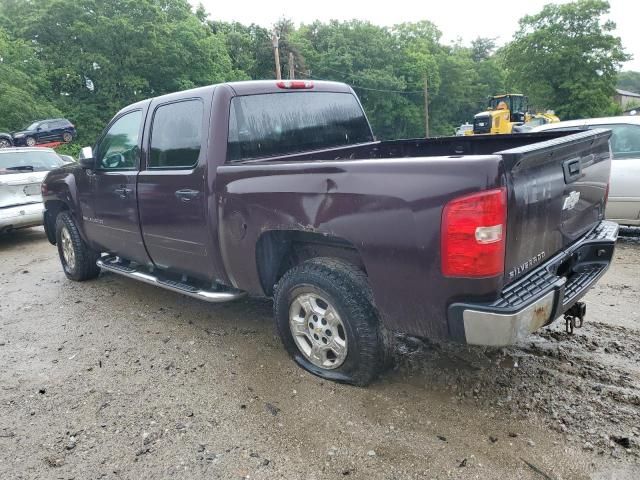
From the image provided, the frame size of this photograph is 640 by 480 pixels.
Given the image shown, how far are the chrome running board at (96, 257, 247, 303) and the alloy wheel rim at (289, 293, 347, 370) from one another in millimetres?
623

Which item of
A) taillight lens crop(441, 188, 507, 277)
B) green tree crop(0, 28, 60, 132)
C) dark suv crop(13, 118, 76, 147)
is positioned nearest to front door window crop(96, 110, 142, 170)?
taillight lens crop(441, 188, 507, 277)

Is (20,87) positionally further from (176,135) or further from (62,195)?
(176,135)

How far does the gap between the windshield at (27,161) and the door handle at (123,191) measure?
4.88 metres

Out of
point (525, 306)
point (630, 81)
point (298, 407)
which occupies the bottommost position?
point (298, 407)

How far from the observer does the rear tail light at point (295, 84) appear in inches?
151

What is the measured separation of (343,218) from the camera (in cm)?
266

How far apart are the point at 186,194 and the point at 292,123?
1014mm

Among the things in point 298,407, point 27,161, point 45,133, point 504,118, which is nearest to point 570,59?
point 504,118

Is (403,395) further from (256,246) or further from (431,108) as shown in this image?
(431,108)

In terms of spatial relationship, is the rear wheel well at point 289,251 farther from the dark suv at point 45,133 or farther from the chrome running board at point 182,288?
the dark suv at point 45,133

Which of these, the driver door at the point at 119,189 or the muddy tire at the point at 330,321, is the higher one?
the driver door at the point at 119,189

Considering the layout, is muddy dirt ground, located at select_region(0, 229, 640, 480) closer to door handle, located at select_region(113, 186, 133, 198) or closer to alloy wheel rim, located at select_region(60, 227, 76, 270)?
door handle, located at select_region(113, 186, 133, 198)

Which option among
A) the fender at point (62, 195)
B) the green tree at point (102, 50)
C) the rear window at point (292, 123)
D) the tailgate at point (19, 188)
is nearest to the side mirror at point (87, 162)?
the fender at point (62, 195)

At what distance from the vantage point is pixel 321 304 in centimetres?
307
